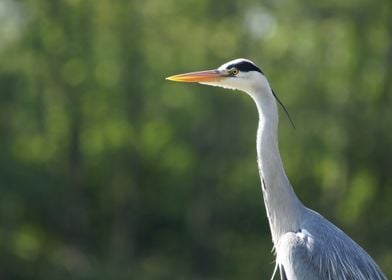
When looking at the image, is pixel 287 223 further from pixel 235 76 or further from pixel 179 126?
pixel 179 126

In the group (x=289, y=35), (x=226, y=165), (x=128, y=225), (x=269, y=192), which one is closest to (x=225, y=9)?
(x=289, y=35)

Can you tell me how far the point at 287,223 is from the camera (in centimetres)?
828

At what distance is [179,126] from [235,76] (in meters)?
17.6

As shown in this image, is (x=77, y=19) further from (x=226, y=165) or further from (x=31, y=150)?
(x=226, y=165)

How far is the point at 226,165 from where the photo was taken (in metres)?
26.3

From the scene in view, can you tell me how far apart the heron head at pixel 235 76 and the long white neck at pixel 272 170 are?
0.06 m

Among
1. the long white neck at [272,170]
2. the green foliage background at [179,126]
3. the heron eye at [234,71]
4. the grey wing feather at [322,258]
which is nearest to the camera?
the grey wing feather at [322,258]

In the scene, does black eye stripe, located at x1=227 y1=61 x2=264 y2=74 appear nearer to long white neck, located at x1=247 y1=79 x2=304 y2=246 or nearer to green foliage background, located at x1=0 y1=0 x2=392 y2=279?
long white neck, located at x1=247 y1=79 x2=304 y2=246

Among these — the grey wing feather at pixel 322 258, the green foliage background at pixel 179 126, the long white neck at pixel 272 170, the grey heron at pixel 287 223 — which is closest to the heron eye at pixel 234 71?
the grey heron at pixel 287 223

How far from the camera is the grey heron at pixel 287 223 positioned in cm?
796

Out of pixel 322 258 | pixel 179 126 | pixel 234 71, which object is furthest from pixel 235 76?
pixel 179 126

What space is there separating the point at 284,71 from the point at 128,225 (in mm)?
5401

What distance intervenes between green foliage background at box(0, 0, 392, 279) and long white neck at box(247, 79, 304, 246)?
15.7 metres

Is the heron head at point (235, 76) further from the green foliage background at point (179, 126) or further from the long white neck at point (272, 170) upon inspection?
the green foliage background at point (179, 126)
